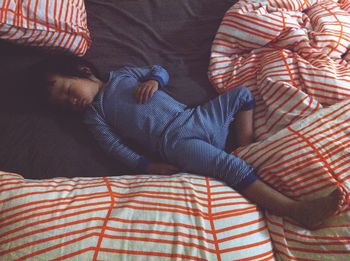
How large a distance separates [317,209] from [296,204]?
0.19 ft

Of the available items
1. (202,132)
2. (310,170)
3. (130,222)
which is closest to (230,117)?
(202,132)

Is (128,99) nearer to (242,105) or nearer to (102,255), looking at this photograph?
(242,105)

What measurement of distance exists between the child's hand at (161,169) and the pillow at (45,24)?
0.58 metres

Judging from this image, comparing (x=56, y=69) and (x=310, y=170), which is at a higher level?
(x=56, y=69)

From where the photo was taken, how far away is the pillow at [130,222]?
68 centimetres

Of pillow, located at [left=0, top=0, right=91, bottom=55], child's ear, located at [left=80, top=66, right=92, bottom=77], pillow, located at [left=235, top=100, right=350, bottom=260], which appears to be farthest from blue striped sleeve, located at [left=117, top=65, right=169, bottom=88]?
pillow, located at [left=235, top=100, right=350, bottom=260]

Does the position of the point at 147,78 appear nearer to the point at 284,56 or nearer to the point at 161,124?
the point at 161,124

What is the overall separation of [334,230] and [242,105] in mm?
465

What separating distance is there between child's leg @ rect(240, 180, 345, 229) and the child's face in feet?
2.13

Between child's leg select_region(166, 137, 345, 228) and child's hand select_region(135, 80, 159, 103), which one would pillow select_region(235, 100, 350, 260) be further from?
child's hand select_region(135, 80, 159, 103)

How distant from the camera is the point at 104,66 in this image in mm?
1233

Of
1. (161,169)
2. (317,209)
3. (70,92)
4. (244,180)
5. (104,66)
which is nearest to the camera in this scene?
(317,209)

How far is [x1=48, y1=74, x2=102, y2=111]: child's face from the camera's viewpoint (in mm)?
1082

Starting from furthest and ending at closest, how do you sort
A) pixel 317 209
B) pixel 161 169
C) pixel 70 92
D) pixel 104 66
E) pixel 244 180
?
pixel 104 66 < pixel 70 92 < pixel 161 169 < pixel 244 180 < pixel 317 209
